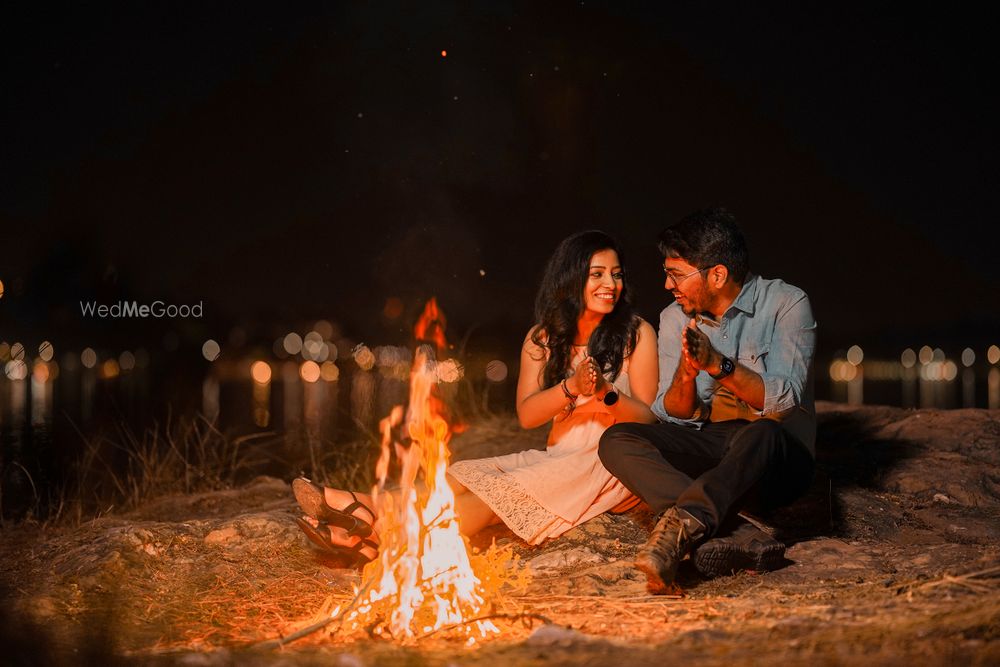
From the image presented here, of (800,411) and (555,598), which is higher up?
(800,411)

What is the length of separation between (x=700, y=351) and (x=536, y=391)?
1281 mm

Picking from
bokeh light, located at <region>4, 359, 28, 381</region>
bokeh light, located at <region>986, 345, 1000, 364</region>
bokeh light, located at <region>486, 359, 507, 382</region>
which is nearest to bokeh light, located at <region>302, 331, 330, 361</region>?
bokeh light, located at <region>486, 359, 507, 382</region>

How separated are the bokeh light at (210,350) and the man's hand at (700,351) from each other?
144m

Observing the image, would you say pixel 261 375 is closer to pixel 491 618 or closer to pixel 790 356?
pixel 790 356

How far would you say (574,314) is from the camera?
5391 millimetres

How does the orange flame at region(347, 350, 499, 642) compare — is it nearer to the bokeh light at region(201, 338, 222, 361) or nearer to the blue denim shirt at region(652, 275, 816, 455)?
the blue denim shirt at region(652, 275, 816, 455)

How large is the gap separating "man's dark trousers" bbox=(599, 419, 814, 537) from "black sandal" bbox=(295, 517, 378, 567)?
1.37m

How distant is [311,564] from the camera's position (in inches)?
207

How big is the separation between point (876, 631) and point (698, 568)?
3.85 feet

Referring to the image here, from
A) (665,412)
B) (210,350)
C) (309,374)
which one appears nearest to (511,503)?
(665,412)

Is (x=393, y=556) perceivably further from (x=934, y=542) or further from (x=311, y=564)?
(x=934, y=542)

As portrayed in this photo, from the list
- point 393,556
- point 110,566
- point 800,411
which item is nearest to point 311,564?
point 110,566

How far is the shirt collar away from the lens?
500 centimetres

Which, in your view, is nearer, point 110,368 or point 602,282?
point 602,282
